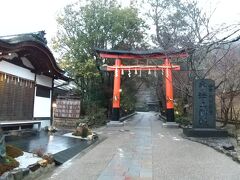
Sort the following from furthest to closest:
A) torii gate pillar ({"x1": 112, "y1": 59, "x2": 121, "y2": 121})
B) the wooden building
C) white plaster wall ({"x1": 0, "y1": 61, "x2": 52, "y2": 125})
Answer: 1. torii gate pillar ({"x1": 112, "y1": 59, "x2": 121, "y2": 121})
2. white plaster wall ({"x1": 0, "y1": 61, "x2": 52, "y2": 125})
3. the wooden building

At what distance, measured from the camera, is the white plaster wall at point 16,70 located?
1634 centimetres

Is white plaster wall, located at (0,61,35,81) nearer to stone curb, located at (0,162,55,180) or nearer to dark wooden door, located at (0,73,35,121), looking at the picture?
dark wooden door, located at (0,73,35,121)

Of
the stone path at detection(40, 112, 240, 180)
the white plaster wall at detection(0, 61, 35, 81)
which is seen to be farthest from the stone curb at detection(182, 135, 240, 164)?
the white plaster wall at detection(0, 61, 35, 81)

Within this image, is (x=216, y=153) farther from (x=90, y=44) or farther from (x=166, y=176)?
(x=90, y=44)

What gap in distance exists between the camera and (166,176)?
9.70m

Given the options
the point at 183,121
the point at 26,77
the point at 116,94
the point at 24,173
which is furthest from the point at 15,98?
the point at 183,121

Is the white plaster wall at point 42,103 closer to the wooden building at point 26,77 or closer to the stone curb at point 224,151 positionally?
the wooden building at point 26,77

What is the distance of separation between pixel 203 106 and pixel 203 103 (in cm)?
19

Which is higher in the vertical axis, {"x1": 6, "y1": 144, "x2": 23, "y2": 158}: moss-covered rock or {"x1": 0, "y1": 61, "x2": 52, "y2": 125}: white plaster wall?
{"x1": 0, "y1": 61, "x2": 52, "y2": 125}: white plaster wall

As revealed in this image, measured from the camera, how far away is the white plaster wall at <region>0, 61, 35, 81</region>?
16344 millimetres

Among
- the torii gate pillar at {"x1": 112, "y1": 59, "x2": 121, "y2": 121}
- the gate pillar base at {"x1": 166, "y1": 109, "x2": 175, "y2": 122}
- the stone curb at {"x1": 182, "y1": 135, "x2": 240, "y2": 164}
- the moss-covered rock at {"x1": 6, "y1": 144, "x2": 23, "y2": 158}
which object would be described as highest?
the torii gate pillar at {"x1": 112, "y1": 59, "x2": 121, "y2": 121}

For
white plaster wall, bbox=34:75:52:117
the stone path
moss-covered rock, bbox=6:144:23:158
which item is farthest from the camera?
white plaster wall, bbox=34:75:52:117

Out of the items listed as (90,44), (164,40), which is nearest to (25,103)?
(90,44)

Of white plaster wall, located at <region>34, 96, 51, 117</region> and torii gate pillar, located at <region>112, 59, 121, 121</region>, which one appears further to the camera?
torii gate pillar, located at <region>112, 59, 121, 121</region>
